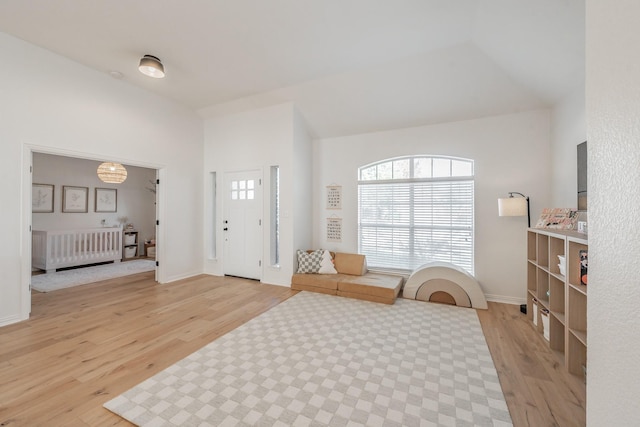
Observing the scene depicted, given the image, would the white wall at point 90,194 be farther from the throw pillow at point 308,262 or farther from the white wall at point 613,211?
the white wall at point 613,211

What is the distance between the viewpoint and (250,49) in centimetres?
318

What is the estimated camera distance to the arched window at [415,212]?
13.1 ft

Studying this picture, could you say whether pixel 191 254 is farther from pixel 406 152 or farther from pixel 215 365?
pixel 406 152

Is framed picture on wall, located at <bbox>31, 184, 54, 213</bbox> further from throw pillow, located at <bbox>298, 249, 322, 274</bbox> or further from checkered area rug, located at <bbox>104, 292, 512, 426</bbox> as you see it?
checkered area rug, located at <bbox>104, 292, 512, 426</bbox>

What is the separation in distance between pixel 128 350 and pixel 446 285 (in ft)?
12.3

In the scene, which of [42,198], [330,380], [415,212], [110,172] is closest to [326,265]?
[415,212]

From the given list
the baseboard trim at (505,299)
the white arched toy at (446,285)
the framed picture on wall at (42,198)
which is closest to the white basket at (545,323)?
the white arched toy at (446,285)

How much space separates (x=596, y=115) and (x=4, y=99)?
4.95m

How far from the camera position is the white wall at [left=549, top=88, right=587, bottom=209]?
276 cm

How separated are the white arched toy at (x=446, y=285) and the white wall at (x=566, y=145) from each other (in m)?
1.45

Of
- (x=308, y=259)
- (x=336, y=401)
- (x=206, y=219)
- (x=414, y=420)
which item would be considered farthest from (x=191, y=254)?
(x=414, y=420)

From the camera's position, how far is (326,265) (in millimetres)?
4371

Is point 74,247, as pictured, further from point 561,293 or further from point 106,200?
point 561,293

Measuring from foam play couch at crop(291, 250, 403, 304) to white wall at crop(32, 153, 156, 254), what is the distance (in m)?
5.55
